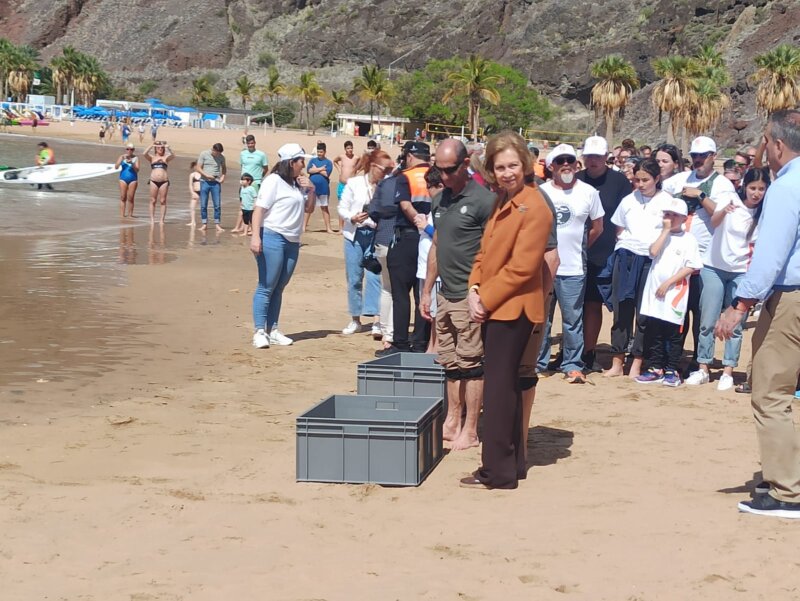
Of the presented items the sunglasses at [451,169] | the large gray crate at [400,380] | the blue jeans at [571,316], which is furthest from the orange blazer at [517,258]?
the blue jeans at [571,316]

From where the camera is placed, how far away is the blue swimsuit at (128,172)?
22375 mm

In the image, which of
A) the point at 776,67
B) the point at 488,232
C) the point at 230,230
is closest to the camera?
the point at 488,232

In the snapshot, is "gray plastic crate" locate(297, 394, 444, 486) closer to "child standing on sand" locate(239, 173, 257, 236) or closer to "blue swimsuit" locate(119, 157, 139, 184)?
"child standing on sand" locate(239, 173, 257, 236)

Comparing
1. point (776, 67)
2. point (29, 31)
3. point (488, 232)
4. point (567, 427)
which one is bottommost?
point (567, 427)

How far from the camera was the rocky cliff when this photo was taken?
353ft

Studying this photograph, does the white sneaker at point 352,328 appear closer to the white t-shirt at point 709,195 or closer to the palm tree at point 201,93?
the white t-shirt at point 709,195

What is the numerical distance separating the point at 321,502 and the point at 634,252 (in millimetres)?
4608

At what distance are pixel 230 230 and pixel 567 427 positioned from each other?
15118mm

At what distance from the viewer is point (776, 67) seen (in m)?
54.8

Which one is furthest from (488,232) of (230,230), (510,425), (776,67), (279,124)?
(279,124)

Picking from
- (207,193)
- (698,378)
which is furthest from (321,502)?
(207,193)

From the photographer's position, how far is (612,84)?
70.6 meters

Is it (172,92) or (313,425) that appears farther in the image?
(172,92)

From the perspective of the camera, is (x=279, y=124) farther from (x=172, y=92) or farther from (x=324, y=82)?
(x=172, y=92)
